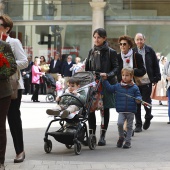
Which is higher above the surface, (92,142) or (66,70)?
(66,70)

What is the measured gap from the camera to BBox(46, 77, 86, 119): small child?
9.37m

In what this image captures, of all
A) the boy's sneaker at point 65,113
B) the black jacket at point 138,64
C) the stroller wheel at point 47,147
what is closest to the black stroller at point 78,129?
the stroller wheel at point 47,147

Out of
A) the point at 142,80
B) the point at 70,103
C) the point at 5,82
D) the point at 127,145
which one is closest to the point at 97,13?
the point at 142,80

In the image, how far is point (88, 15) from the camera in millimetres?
33594

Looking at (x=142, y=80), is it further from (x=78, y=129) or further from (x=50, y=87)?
(x=50, y=87)

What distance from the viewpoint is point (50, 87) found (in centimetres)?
2625

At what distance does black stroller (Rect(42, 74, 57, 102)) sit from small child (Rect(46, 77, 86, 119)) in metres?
15.7

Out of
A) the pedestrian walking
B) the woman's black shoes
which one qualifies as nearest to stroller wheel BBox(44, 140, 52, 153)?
the woman's black shoes

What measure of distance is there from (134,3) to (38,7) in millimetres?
4965

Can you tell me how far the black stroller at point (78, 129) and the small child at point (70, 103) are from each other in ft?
0.30

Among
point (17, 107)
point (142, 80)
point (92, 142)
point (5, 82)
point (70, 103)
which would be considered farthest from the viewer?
point (142, 80)

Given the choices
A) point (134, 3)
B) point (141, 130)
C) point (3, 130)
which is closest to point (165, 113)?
point (141, 130)

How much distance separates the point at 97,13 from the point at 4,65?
84.0ft

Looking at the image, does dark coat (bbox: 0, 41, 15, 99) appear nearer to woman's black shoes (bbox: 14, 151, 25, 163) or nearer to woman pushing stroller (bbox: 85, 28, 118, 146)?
woman's black shoes (bbox: 14, 151, 25, 163)
